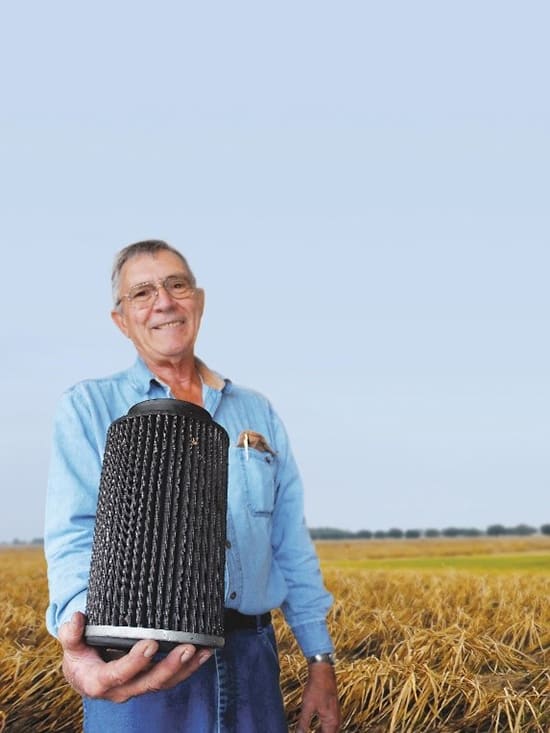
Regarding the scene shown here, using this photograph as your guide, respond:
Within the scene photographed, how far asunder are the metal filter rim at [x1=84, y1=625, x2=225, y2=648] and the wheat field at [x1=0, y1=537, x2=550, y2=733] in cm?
154

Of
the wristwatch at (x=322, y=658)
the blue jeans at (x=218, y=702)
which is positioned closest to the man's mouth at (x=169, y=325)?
the blue jeans at (x=218, y=702)

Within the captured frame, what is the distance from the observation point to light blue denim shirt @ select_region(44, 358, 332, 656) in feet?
5.22

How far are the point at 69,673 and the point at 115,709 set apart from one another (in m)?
0.23

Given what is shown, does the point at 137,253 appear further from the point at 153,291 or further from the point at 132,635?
the point at 132,635

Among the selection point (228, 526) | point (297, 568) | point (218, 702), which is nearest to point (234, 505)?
point (228, 526)

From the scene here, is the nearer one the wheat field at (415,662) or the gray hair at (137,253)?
the gray hair at (137,253)

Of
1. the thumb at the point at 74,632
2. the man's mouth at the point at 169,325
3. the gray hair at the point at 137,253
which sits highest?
the gray hair at the point at 137,253

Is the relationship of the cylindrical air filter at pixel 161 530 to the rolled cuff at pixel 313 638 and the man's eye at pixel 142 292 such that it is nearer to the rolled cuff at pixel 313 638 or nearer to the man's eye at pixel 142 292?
the man's eye at pixel 142 292

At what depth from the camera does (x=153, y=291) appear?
1760 millimetres

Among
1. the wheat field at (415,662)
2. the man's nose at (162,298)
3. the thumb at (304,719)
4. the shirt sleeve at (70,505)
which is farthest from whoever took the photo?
the wheat field at (415,662)

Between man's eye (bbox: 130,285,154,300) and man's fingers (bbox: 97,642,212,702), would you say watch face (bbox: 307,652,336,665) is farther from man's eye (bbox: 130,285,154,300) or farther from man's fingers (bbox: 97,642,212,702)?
man's eye (bbox: 130,285,154,300)

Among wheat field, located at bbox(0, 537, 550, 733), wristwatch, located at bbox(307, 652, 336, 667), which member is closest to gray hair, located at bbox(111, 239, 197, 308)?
wristwatch, located at bbox(307, 652, 336, 667)

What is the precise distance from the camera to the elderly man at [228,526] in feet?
5.20

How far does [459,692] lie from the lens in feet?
9.14
